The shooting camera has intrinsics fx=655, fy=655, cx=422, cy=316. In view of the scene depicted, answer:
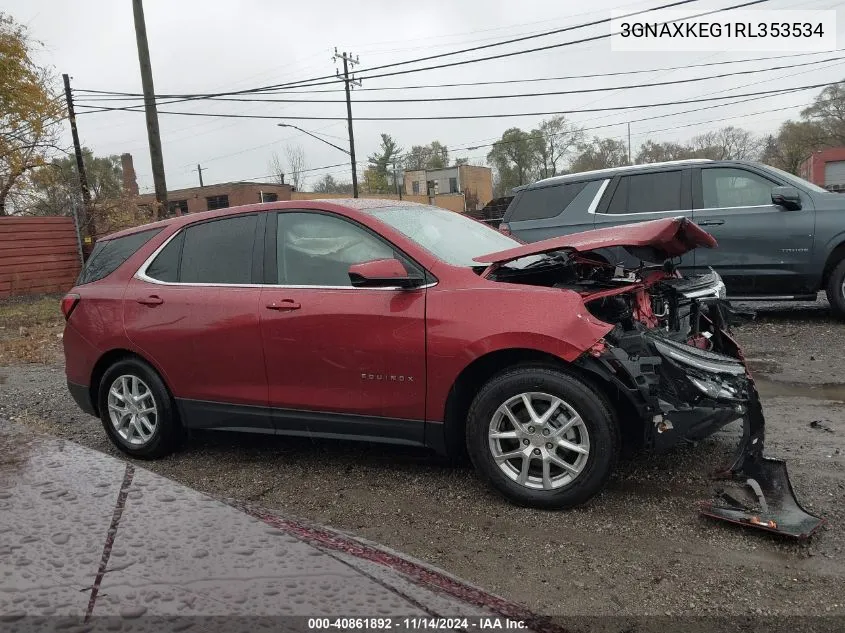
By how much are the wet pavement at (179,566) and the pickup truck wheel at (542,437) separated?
5.30ft

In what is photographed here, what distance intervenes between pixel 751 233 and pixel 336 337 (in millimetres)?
5703

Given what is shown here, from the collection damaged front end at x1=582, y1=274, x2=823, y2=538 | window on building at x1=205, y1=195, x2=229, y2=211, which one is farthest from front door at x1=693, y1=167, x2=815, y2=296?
window on building at x1=205, y1=195, x2=229, y2=211

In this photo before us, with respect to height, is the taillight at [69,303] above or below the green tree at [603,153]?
below

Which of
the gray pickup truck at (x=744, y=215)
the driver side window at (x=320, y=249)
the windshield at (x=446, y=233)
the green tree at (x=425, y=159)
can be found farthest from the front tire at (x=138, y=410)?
the green tree at (x=425, y=159)

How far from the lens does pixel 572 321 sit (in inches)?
124

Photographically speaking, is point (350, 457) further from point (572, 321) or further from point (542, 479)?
point (572, 321)

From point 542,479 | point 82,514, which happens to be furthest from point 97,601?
point 542,479

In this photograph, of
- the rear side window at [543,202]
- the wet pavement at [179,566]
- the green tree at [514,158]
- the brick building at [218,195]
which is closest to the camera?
the wet pavement at [179,566]

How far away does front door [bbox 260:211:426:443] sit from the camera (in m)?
3.54

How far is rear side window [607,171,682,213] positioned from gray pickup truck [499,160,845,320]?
0.01m

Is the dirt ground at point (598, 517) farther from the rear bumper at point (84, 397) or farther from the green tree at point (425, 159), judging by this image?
the green tree at point (425, 159)

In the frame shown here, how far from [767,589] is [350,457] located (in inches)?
99.3

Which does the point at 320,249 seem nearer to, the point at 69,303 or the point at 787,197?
the point at 69,303

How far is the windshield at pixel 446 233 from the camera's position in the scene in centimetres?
380
